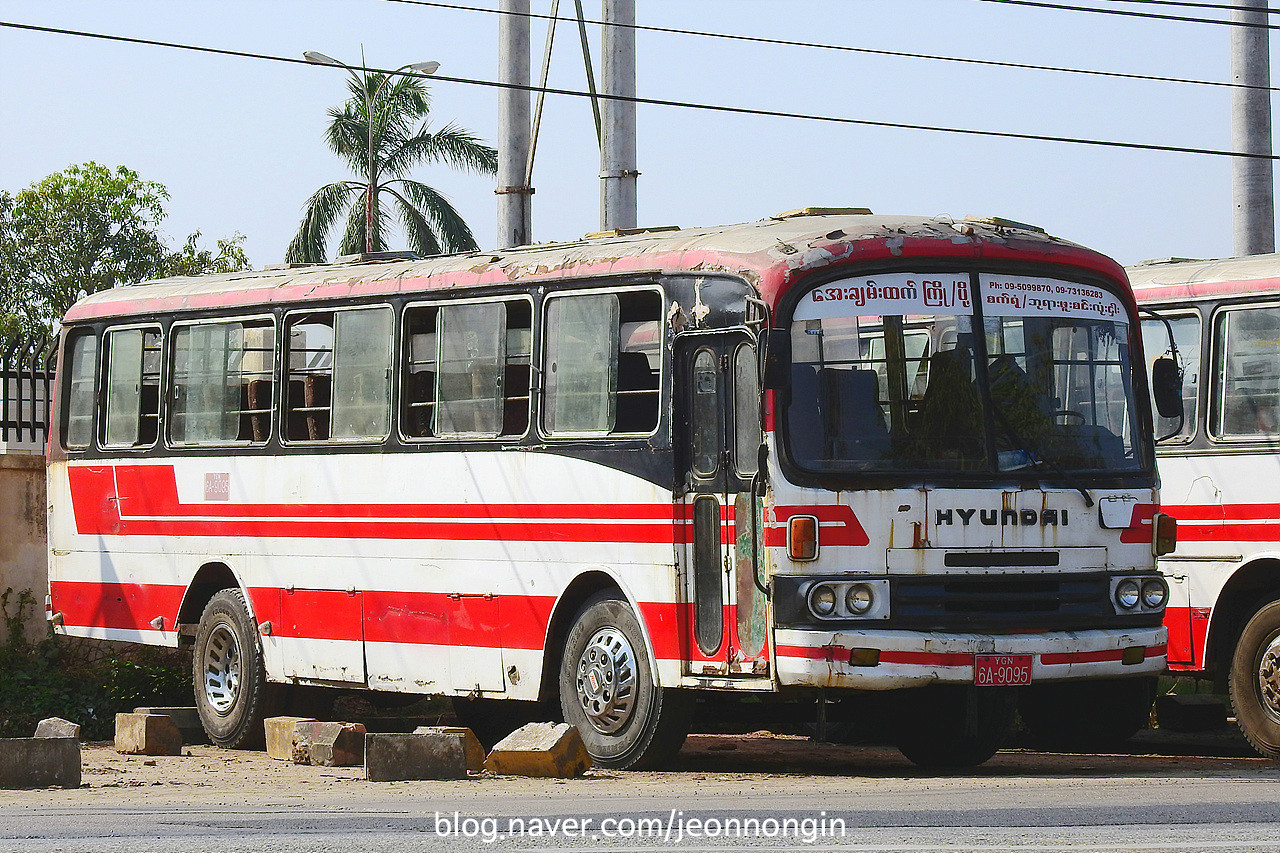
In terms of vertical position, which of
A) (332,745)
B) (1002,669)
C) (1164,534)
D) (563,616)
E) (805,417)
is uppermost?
(805,417)

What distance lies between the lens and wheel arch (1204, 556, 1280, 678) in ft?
44.3

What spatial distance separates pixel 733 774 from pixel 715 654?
105 centimetres

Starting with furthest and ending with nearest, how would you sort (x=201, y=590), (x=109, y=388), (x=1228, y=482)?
(x=109, y=388) → (x=201, y=590) → (x=1228, y=482)

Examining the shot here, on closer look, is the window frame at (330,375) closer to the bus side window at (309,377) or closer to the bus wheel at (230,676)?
the bus side window at (309,377)

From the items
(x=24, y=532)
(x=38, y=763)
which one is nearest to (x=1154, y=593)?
(x=38, y=763)

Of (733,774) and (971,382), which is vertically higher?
(971,382)

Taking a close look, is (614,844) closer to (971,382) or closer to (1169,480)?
(971,382)

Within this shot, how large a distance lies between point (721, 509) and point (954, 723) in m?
2.07

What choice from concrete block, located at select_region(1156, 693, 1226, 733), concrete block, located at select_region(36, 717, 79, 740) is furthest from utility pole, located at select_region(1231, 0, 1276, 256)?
concrete block, located at select_region(36, 717, 79, 740)

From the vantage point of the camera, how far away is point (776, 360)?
37.8 ft

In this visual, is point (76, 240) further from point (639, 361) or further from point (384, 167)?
point (639, 361)

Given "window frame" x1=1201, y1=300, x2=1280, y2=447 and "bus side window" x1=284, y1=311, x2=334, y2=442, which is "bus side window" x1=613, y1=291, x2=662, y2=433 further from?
"window frame" x1=1201, y1=300, x2=1280, y2=447

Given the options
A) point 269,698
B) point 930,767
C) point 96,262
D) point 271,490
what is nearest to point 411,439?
point 271,490

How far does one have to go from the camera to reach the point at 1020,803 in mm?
9992
